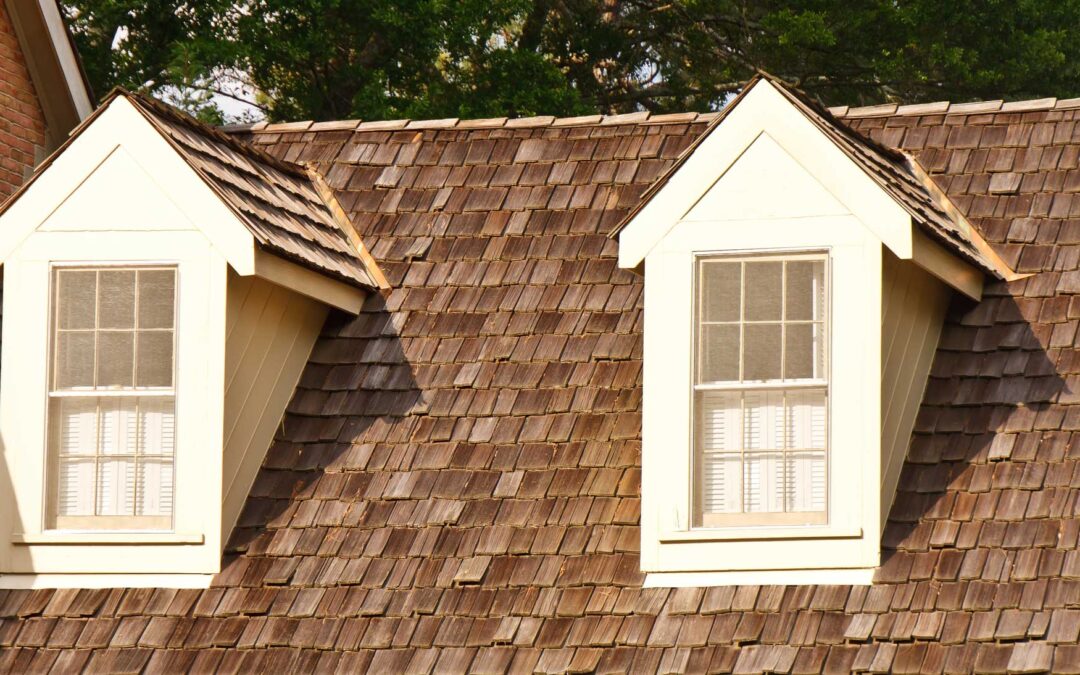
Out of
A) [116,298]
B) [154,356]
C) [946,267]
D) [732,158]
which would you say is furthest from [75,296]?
[946,267]

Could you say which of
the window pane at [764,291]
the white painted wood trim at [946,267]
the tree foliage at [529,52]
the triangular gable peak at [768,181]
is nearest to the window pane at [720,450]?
the window pane at [764,291]

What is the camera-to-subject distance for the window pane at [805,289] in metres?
7.26

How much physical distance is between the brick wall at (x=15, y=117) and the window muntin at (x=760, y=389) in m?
5.14

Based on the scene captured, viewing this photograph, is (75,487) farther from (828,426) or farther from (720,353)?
(828,426)

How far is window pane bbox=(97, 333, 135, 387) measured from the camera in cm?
780

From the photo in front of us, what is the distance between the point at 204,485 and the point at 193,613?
1.95 feet

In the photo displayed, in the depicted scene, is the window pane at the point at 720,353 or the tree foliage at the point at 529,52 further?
the tree foliage at the point at 529,52

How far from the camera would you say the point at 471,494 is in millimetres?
7559

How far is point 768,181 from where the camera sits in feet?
24.2

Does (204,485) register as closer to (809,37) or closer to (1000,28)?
(809,37)

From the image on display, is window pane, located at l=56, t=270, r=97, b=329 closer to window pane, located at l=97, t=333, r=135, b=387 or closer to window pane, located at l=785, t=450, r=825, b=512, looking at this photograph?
window pane, located at l=97, t=333, r=135, b=387

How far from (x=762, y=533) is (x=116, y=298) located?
3292 millimetres

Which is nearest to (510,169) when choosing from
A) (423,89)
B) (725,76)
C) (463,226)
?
(463,226)

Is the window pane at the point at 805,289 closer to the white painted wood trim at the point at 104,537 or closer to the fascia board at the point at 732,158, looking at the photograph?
the fascia board at the point at 732,158
